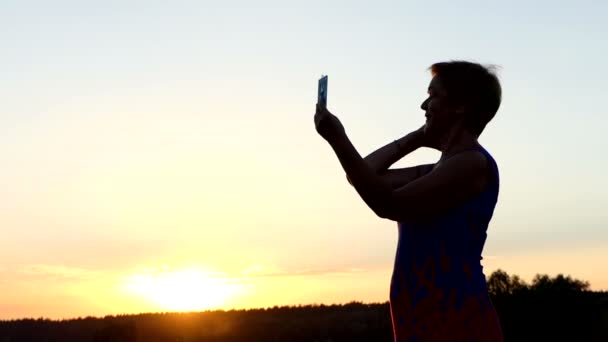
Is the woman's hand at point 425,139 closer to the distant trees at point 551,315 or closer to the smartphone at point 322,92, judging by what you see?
the smartphone at point 322,92

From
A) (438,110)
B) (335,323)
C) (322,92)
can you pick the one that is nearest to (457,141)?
(438,110)

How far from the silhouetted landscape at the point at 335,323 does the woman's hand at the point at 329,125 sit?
97.3ft

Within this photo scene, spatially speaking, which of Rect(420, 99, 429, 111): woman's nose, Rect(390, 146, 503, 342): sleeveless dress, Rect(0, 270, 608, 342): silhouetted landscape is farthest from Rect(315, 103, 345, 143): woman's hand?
Rect(0, 270, 608, 342): silhouetted landscape

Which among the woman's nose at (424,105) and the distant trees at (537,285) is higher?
the distant trees at (537,285)

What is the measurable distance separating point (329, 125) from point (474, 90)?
0.70 meters

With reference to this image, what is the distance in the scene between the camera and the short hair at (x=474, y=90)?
3.15 m

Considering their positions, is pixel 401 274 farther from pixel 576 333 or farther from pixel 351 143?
pixel 576 333

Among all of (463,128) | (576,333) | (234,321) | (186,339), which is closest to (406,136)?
(463,128)

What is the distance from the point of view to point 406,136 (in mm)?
3613

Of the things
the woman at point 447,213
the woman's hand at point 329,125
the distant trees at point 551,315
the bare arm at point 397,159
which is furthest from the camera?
the distant trees at point 551,315

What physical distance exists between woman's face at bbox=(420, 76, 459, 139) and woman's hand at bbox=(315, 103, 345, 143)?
596 millimetres

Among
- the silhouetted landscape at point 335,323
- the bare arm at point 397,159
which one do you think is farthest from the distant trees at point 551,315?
the bare arm at point 397,159

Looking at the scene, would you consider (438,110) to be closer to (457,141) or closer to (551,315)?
(457,141)

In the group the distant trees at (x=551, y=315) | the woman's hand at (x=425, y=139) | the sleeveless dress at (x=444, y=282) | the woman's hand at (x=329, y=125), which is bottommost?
the sleeveless dress at (x=444, y=282)
